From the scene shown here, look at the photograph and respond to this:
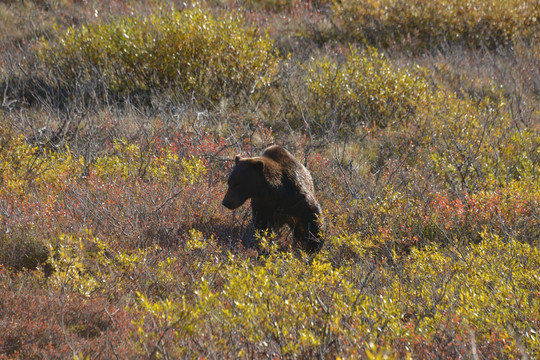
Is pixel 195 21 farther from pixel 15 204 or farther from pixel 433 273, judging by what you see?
pixel 433 273

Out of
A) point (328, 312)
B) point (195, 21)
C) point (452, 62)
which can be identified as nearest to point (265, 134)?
point (195, 21)

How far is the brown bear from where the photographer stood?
5734 millimetres

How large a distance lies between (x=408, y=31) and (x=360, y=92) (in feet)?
23.6

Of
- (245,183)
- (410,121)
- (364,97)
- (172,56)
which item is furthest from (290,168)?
(172,56)

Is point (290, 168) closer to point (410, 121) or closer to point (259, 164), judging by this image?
point (259, 164)

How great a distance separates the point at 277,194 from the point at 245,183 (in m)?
0.35

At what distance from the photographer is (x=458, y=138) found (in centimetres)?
931

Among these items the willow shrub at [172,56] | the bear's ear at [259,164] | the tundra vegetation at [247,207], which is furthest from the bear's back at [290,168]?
the willow shrub at [172,56]

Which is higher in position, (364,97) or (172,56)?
(172,56)

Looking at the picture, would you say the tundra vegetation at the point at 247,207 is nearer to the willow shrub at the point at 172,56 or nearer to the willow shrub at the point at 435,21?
the willow shrub at the point at 172,56

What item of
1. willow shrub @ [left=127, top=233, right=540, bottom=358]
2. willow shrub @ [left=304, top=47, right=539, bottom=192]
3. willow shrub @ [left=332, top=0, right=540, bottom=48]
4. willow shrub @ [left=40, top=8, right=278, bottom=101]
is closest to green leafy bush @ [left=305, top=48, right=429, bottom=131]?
willow shrub @ [left=304, top=47, right=539, bottom=192]

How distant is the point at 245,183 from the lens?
5730 mm

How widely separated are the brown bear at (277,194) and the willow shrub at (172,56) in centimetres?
497

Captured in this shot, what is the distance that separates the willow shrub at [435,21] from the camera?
16.6 metres
